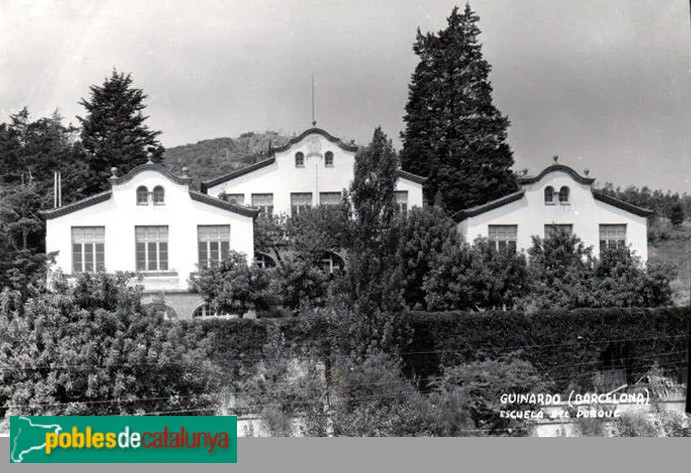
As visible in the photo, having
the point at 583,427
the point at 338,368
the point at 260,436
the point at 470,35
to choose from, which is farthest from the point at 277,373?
the point at 470,35

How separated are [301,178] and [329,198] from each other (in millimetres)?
1393

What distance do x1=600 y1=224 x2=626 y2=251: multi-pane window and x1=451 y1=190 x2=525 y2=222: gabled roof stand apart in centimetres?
287

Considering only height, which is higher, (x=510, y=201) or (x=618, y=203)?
(x=510, y=201)

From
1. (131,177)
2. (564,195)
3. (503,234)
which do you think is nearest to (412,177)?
(503,234)

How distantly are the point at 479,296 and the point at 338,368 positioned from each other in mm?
6550

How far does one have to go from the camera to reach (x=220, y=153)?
3672 centimetres

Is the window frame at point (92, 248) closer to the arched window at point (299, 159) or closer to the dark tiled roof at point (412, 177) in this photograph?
the arched window at point (299, 159)

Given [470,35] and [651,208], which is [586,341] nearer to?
[651,208]

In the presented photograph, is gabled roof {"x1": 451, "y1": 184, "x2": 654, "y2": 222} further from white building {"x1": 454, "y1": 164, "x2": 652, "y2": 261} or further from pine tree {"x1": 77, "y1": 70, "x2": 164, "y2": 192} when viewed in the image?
pine tree {"x1": 77, "y1": 70, "x2": 164, "y2": 192}

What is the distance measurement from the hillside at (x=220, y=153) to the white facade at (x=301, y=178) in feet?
2.54

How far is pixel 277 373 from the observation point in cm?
2875

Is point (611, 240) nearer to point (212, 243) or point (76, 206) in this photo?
point (212, 243)

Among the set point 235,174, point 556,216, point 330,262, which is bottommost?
point 330,262

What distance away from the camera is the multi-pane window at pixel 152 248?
33.4 meters
